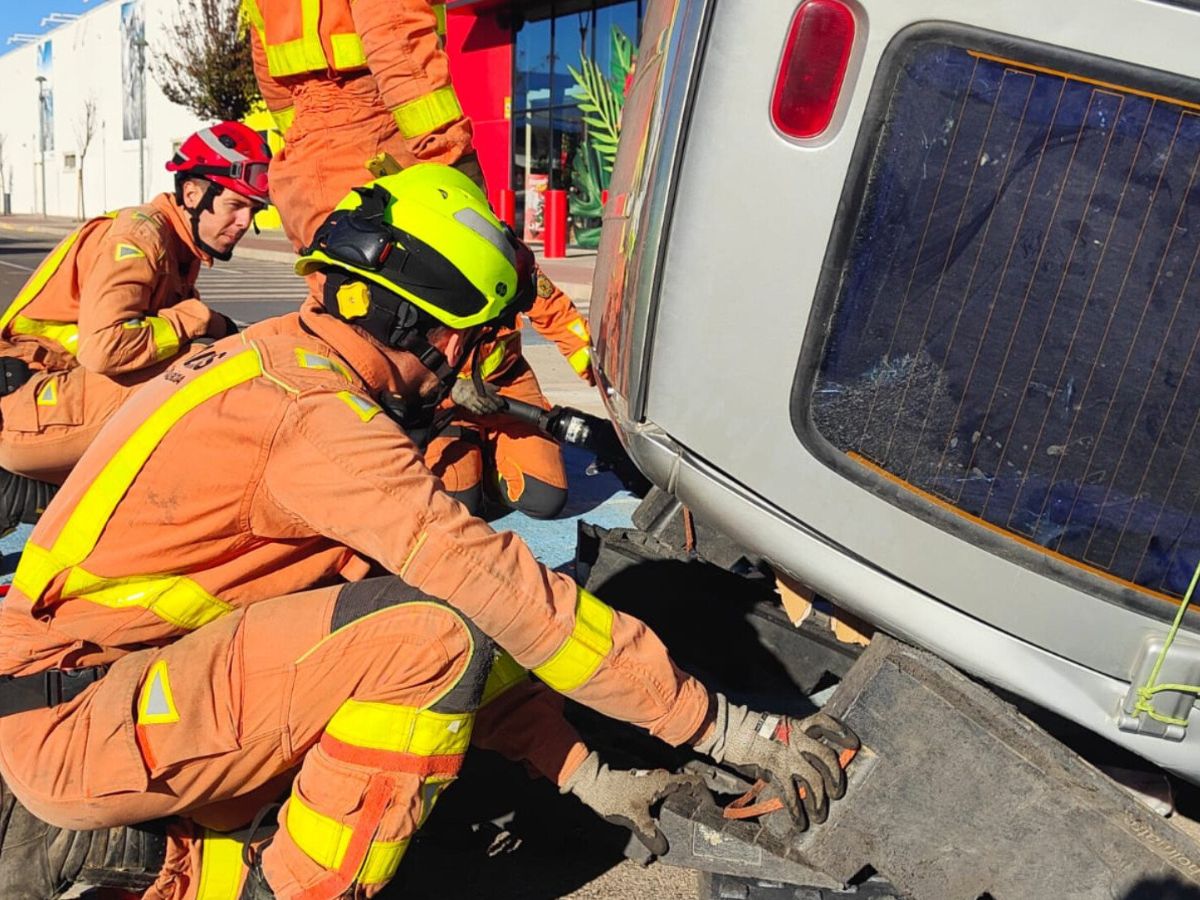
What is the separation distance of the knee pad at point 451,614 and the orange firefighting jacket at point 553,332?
1.63 metres

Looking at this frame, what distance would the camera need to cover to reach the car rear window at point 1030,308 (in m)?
1.59

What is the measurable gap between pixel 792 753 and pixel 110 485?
1.33m

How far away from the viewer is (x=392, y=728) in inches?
80.6

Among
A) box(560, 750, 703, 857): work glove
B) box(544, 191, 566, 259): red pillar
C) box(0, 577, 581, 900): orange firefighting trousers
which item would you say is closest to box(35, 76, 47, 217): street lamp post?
box(544, 191, 566, 259): red pillar

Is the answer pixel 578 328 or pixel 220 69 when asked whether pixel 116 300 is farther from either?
pixel 220 69

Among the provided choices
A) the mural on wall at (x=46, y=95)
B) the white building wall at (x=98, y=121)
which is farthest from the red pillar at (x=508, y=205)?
the mural on wall at (x=46, y=95)

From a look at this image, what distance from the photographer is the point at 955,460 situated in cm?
179

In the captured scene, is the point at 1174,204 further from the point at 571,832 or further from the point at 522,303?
the point at 571,832

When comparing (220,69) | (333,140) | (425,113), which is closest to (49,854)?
(425,113)

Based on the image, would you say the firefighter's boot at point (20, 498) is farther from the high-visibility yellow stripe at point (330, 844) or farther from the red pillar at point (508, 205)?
the red pillar at point (508, 205)

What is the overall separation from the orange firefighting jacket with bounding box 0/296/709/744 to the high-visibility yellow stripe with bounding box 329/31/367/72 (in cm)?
172

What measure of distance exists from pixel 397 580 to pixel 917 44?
1300mm

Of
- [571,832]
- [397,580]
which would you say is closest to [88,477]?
[397,580]

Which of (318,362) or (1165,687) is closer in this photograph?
(1165,687)
